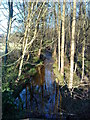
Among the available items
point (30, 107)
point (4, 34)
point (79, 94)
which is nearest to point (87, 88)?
point (79, 94)

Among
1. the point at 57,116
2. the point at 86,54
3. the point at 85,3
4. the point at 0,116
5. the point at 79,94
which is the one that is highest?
the point at 85,3

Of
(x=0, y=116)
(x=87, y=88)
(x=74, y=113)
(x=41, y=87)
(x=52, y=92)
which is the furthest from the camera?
(x=41, y=87)

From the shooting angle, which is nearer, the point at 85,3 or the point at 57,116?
the point at 57,116

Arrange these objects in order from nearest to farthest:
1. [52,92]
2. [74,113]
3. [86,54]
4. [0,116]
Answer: [0,116]
[74,113]
[52,92]
[86,54]

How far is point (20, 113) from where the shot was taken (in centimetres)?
517

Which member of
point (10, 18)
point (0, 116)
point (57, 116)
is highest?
point (10, 18)

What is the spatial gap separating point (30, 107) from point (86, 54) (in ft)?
29.8

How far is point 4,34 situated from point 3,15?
880mm

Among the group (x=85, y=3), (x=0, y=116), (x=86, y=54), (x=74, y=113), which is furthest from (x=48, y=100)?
(x=86, y=54)

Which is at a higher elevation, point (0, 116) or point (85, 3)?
point (85, 3)

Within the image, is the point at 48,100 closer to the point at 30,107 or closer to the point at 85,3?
the point at 30,107

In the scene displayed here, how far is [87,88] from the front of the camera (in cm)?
664

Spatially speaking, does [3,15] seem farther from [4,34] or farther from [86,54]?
[86,54]

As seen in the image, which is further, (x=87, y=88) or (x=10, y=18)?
(x=87, y=88)
